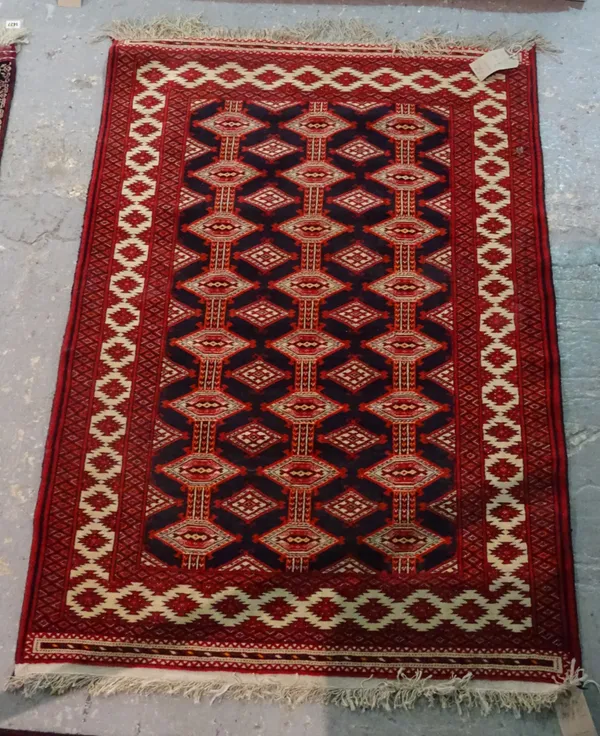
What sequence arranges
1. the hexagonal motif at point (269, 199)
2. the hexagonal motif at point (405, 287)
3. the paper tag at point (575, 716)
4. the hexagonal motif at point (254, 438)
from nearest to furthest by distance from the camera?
the paper tag at point (575, 716)
the hexagonal motif at point (254, 438)
the hexagonal motif at point (405, 287)
the hexagonal motif at point (269, 199)

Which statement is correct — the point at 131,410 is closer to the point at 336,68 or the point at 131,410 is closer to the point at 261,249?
the point at 261,249

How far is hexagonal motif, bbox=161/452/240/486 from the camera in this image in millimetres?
2188

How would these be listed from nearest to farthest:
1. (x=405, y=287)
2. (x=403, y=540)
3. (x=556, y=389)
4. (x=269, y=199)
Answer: (x=403, y=540) < (x=556, y=389) < (x=405, y=287) < (x=269, y=199)

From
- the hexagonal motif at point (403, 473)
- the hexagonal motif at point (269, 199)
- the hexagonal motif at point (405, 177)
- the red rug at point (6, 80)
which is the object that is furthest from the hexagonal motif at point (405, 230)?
the red rug at point (6, 80)

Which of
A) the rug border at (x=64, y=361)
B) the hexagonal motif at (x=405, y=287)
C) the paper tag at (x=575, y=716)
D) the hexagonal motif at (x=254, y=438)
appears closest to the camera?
the paper tag at (x=575, y=716)

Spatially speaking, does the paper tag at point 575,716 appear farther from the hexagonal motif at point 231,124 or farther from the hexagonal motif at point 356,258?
the hexagonal motif at point 231,124

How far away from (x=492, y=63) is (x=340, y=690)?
5.83 ft

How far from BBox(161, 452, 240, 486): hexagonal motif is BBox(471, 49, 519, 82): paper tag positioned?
4.44 feet

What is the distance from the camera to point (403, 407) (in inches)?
88.1

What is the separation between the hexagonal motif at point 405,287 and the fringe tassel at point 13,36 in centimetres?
131

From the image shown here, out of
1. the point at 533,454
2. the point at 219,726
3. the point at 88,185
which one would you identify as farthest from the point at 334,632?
the point at 88,185

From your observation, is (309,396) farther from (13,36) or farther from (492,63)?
(13,36)

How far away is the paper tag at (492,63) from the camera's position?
2580 mm

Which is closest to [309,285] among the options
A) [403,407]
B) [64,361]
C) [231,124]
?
[403,407]
